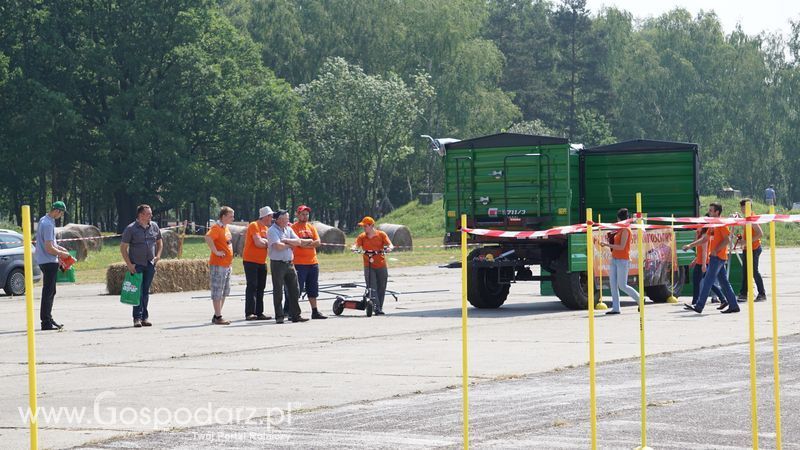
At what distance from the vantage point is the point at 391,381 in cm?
1248

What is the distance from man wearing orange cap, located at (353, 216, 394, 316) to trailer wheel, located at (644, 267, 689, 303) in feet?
15.5

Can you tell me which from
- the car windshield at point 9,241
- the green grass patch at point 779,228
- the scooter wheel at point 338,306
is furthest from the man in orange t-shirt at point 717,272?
the green grass patch at point 779,228

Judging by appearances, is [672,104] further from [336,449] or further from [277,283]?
[336,449]

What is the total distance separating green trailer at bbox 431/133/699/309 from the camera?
22234mm

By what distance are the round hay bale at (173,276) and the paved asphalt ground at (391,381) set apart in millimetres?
6989

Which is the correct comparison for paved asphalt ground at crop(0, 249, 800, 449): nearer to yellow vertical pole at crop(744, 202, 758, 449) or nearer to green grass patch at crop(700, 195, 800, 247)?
A: yellow vertical pole at crop(744, 202, 758, 449)

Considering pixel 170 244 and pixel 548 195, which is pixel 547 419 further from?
pixel 170 244

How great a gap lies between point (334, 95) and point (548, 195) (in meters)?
60.9

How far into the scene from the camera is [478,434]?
31.1 ft

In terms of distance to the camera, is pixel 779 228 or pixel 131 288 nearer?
pixel 131 288

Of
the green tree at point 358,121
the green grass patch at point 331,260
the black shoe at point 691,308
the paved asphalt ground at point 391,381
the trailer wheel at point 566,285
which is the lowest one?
the green grass patch at point 331,260

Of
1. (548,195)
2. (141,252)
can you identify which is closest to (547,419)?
(141,252)

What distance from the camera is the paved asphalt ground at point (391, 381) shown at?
31.2 feet

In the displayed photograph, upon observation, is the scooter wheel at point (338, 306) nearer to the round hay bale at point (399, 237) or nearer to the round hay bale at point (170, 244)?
the round hay bale at point (170, 244)
